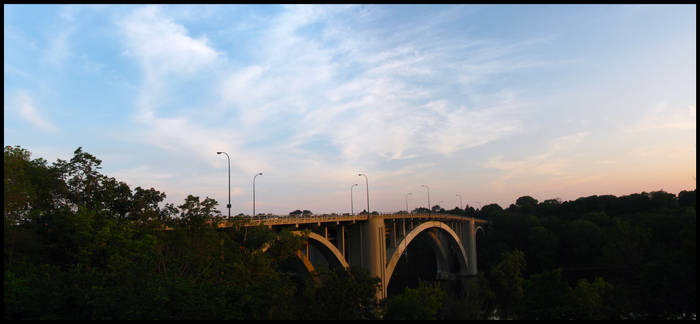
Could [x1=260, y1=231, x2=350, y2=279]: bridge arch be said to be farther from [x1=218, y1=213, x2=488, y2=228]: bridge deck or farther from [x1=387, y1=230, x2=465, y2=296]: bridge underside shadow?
[x1=387, y1=230, x2=465, y2=296]: bridge underside shadow

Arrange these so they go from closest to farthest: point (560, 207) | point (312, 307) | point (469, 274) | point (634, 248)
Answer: point (312, 307) < point (634, 248) < point (469, 274) < point (560, 207)

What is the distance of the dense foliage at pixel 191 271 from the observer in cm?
1490

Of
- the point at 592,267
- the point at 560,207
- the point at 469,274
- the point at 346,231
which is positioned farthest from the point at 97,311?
the point at 560,207

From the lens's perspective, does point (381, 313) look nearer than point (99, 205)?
Yes

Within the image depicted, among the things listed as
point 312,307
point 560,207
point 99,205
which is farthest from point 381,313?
point 560,207

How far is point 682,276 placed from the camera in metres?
16.4

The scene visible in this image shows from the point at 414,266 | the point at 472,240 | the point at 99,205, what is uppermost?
the point at 99,205

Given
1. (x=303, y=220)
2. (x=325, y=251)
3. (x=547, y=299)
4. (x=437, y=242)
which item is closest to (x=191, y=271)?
(x=547, y=299)

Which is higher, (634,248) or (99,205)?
(99,205)

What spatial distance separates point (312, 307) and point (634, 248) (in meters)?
14.7

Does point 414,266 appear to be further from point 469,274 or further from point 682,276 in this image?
point 682,276

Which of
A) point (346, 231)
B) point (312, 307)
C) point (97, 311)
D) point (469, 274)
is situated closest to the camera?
point (97, 311)

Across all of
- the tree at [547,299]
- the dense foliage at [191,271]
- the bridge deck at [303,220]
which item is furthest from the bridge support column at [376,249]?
the tree at [547,299]

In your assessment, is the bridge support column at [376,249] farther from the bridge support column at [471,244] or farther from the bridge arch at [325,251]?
the bridge support column at [471,244]
